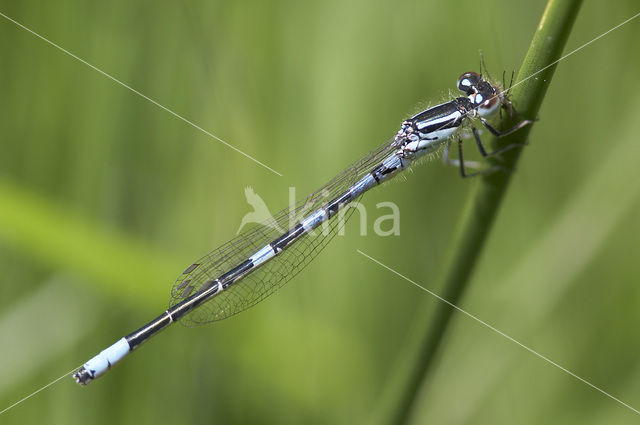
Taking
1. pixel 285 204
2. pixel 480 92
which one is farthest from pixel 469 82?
pixel 285 204

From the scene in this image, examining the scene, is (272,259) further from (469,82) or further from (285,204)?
(469,82)

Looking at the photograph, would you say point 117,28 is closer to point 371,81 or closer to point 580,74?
point 371,81

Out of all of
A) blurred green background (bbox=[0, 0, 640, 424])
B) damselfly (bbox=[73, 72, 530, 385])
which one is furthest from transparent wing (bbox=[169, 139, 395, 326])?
blurred green background (bbox=[0, 0, 640, 424])

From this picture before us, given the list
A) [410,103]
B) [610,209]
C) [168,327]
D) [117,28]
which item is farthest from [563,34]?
[117,28]

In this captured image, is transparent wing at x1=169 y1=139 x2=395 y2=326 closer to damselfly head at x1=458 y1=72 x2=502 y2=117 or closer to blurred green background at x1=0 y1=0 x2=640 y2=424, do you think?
blurred green background at x1=0 y1=0 x2=640 y2=424

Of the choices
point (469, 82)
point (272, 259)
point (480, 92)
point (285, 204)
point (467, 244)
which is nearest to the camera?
point (467, 244)

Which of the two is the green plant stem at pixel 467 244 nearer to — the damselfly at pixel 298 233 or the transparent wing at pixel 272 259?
the damselfly at pixel 298 233

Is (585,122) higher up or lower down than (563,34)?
higher up
